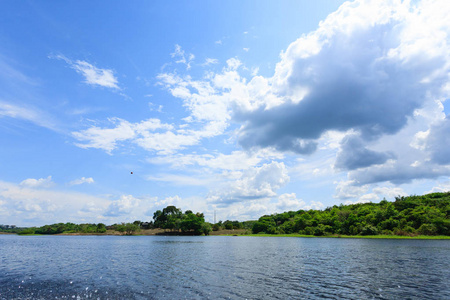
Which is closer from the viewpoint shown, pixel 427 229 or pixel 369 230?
pixel 427 229

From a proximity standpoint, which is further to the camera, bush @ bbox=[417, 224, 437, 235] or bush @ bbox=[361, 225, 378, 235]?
bush @ bbox=[361, 225, 378, 235]

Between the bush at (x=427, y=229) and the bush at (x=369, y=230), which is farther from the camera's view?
the bush at (x=369, y=230)

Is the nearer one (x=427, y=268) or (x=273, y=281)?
(x=273, y=281)

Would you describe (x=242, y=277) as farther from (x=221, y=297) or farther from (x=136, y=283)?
(x=136, y=283)

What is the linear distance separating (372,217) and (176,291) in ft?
657

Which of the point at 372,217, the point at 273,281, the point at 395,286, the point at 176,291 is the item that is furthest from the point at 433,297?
the point at 372,217

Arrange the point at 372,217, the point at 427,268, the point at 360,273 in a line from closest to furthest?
the point at 360,273
the point at 427,268
the point at 372,217

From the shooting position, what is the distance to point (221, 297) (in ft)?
100

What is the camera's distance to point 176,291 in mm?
33625

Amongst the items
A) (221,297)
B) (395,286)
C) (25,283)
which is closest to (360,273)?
(395,286)

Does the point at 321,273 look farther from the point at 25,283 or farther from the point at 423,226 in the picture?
the point at 423,226

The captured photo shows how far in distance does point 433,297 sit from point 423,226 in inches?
6444

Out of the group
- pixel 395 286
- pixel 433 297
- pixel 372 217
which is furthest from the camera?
pixel 372 217

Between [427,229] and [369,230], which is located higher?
[427,229]
